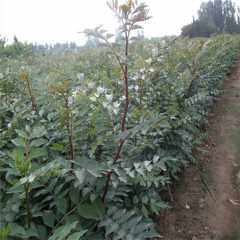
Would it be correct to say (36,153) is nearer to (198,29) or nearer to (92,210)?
(92,210)

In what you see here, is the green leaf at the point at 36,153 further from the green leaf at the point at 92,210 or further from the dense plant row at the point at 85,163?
the green leaf at the point at 92,210

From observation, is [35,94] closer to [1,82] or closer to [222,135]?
[1,82]

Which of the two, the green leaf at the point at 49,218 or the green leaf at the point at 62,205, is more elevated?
the green leaf at the point at 62,205

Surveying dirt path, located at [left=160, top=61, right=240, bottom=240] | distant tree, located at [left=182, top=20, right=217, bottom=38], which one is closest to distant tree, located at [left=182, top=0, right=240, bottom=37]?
distant tree, located at [left=182, top=20, right=217, bottom=38]

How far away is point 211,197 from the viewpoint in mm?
3342

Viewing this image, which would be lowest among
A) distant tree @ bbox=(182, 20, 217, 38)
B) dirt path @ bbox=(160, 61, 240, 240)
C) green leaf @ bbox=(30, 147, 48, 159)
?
dirt path @ bbox=(160, 61, 240, 240)

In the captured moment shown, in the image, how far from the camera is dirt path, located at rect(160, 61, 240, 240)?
2900 mm

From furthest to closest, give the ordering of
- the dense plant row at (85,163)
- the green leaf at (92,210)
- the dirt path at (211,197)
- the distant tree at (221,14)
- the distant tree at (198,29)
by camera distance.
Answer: the distant tree at (221,14) → the distant tree at (198,29) → the dirt path at (211,197) → the green leaf at (92,210) → the dense plant row at (85,163)

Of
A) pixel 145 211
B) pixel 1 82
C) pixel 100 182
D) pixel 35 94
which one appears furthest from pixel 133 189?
pixel 1 82

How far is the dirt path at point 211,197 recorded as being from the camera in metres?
2.90

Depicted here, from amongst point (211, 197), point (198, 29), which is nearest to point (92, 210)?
point (211, 197)

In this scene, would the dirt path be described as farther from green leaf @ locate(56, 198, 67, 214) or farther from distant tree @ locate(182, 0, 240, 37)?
distant tree @ locate(182, 0, 240, 37)

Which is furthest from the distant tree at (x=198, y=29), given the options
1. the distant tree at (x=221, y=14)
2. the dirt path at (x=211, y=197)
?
the dirt path at (x=211, y=197)

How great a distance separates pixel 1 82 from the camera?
3.41m
